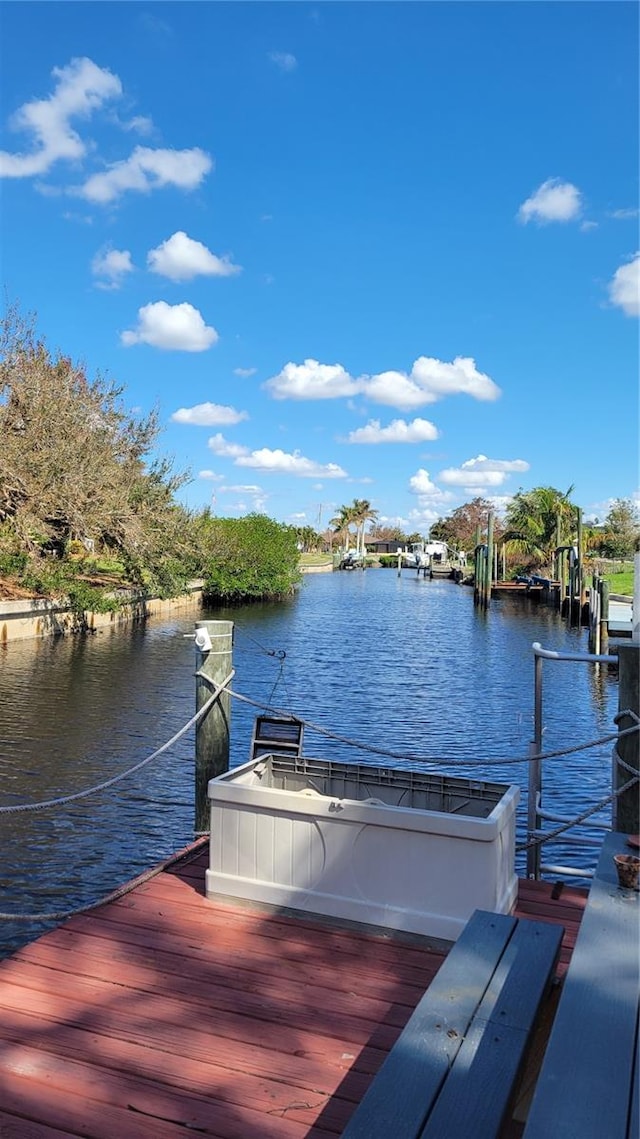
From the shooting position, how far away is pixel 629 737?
461 cm

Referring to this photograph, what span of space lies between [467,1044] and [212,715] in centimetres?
358

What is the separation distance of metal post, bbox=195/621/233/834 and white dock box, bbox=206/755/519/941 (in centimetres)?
87

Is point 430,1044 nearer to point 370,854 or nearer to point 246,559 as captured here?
point 370,854

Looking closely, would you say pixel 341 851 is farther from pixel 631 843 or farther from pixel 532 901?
pixel 631 843

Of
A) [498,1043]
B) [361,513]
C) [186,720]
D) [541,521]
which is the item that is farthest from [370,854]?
[361,513]

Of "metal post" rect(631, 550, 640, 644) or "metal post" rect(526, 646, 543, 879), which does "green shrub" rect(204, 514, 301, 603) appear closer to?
"metal post" rect(526, 646, 543, 879)

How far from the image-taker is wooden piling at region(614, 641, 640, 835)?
452cm

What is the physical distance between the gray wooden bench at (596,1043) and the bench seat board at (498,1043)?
31 cm

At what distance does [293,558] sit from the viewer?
151ft

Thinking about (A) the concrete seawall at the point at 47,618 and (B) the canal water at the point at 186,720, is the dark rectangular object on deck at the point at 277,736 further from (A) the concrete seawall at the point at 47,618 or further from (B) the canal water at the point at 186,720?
(A) the concrete seawall at the point at 47,618

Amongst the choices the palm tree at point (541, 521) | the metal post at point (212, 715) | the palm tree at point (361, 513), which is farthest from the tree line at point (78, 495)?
the palm tree at point (361, 513)

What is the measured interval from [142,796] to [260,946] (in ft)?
19.6

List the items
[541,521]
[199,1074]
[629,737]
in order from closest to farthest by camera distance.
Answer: [199,1074] < [629,737] < [541,521]

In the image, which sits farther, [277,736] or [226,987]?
[277,736]
